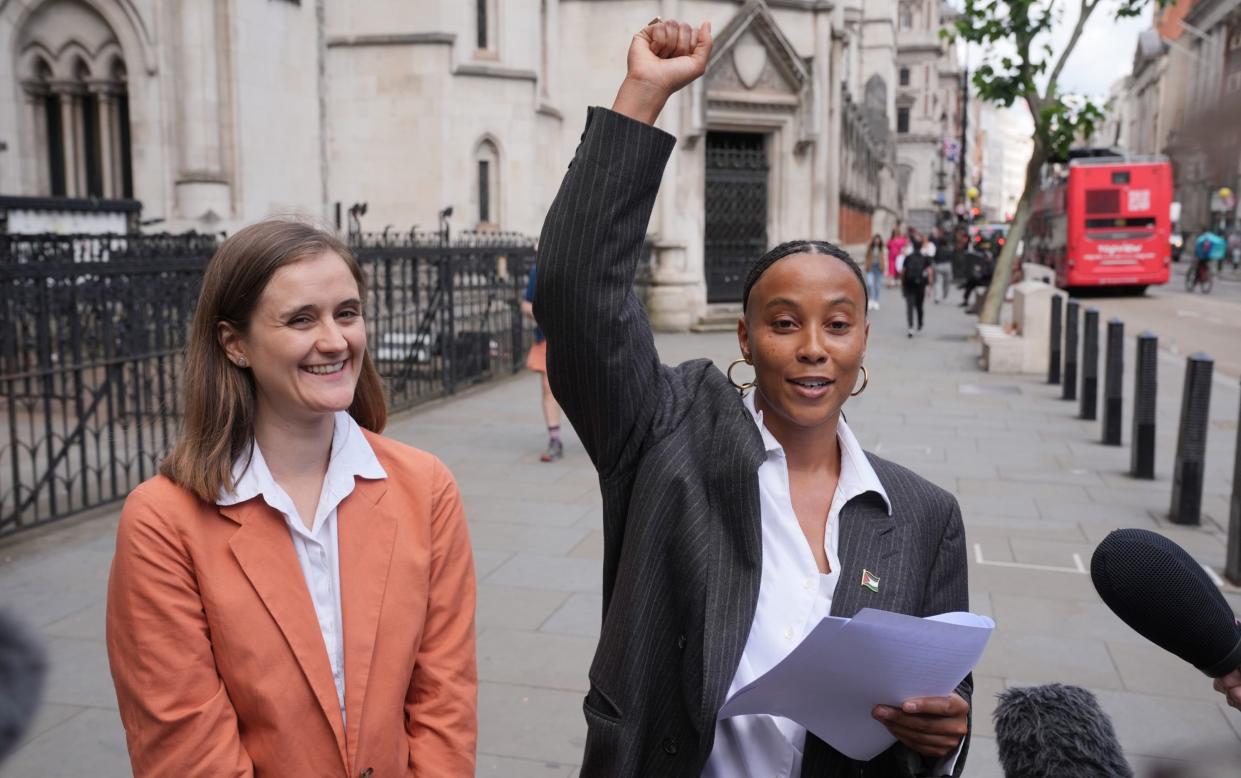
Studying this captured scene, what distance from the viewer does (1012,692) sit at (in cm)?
180

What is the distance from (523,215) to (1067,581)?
51.8 feet

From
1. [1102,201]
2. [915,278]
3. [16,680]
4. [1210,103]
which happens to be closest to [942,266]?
[1102,201]

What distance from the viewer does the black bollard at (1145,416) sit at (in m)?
8.46

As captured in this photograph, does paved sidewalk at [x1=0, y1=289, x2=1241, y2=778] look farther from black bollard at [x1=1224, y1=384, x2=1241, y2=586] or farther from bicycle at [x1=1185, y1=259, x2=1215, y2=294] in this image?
bicycle at [x1=1185, y1=259, x2=1215, y2=294]

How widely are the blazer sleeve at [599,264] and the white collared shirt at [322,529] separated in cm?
52

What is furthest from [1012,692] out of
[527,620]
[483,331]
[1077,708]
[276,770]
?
[483,331]

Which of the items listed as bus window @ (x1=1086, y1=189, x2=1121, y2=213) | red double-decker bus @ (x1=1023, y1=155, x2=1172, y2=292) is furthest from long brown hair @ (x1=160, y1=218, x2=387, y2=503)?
bus window @ (x1=1086, y1=189, x2=1121, y2=213)

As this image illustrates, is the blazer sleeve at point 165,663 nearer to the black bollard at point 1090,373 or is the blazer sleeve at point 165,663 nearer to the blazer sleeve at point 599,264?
the blazer sleeve at point 599,264

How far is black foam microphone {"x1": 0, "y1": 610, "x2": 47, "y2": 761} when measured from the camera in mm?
969

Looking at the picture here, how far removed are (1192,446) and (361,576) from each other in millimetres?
6436

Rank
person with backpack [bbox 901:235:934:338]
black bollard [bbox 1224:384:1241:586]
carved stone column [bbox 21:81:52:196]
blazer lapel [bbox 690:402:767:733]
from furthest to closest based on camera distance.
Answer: person with backpack [bbox 901:235:934:338] → carved stone column [bbox 21:81:52:196] → black bollard [bbox 1224:384:1241:586] → blazer lapel [bbox 690:402:767:733]

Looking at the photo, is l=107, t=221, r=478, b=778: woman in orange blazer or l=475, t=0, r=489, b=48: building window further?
l=475, t=0, r=489, b=48: building window

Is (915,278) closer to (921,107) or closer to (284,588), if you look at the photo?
(284,588)

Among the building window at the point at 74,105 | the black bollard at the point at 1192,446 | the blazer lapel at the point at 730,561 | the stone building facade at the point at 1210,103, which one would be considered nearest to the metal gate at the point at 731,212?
the building window at the point at 74,105
